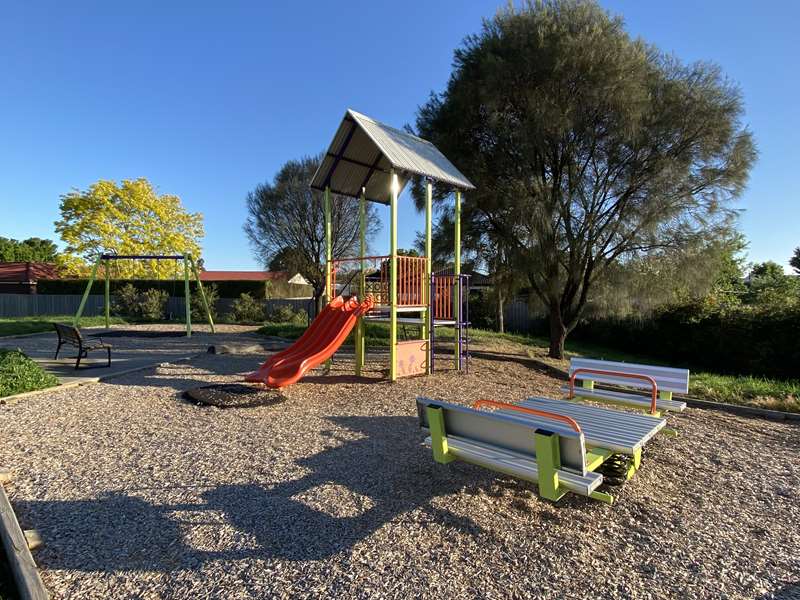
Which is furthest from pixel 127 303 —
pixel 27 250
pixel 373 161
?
pixel 27 250

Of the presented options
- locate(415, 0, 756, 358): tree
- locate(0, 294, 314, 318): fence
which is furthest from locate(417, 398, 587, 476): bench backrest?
locate(0, 294, 314, 318): fence

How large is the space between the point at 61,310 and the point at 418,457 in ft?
103

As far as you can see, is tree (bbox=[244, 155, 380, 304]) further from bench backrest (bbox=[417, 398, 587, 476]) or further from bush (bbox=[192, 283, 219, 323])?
bench backrest (bbox=[417, 398, 587, 476])

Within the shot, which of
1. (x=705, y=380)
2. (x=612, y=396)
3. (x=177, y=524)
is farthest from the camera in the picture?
(x=705, y=380)

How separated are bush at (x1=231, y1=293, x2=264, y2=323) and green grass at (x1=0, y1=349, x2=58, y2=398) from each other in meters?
16.1

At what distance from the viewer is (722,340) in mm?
14562

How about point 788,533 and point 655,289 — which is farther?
point 655,289

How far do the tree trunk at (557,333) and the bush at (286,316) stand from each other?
40.8 feet

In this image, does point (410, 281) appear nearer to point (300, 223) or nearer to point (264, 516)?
point (264, 516)

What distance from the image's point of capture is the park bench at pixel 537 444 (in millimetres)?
2633

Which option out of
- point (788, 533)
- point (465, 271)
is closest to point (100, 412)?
point (788, 533)

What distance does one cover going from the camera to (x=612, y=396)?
4.91m

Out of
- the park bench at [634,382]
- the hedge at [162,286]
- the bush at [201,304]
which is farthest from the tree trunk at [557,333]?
the hedge at [162,286]

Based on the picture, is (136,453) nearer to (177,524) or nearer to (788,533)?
(177,524)
